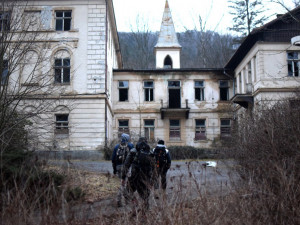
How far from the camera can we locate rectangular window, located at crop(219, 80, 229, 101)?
35375 millimetres

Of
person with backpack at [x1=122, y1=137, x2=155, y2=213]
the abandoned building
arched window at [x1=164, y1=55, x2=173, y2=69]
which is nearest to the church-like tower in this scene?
arched window at [x1=164, y1=55, x2=173, y2=69]

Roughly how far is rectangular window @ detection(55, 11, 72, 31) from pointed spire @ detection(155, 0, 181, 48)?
1462 cm

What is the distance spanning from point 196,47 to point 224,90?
72.1ft

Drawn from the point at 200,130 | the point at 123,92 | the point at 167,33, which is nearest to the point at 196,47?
the point at 167,33

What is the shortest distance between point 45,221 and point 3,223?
0.55 meters

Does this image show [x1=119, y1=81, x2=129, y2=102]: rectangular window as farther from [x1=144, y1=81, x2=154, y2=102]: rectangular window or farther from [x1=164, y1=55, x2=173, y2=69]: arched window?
[x1=164, y1=55, x2=173, y2=69]: arched window

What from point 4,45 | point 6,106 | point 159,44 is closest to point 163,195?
point 6,106

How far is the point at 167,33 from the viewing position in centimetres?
4219

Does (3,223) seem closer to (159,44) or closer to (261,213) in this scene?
(261,213)

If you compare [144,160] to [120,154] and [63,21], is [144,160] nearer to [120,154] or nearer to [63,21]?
[120,154]

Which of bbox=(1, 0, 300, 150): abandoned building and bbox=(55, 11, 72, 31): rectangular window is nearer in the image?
bbox=(1, 0, 300, 150): abandoned building

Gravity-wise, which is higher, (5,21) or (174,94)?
(174,94)

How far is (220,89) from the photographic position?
117ft

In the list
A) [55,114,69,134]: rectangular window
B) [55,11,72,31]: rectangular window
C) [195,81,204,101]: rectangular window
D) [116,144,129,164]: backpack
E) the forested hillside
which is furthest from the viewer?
the forested hillside
